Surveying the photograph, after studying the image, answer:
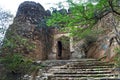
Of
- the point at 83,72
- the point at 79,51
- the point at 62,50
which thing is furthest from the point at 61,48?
the point at 83,72

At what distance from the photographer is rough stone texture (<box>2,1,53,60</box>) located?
1250 cm

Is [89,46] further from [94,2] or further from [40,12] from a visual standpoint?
[94,2]

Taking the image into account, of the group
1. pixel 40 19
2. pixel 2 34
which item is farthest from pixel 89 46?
pixel 2 34

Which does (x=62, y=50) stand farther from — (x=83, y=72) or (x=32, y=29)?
(x=83, y=72)

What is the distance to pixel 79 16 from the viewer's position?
20.3 feet

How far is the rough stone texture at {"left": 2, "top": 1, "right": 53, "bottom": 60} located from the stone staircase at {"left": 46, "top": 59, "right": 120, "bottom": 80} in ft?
9.77

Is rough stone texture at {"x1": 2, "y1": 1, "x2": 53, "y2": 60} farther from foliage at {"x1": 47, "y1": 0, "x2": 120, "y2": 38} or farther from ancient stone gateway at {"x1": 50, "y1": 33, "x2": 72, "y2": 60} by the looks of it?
foliage at {"x1": 47, "y1": 0, "x2": 120, "y2": 38}

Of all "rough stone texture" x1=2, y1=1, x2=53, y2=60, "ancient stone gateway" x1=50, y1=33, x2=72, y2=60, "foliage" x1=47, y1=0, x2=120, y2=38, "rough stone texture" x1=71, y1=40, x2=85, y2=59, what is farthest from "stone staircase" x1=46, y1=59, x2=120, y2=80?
"ancient stone gateway" x1=50, y1=33, x2=72, y2=60

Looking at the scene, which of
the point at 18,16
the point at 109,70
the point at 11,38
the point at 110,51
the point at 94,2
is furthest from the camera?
the point at 18,16

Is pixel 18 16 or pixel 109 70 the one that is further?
pixel 18 16

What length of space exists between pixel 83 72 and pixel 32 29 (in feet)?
18.4

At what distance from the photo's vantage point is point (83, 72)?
28.3 ft

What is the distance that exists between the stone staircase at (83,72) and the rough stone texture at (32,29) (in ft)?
9.77

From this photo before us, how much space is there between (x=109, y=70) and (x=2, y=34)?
439cm
